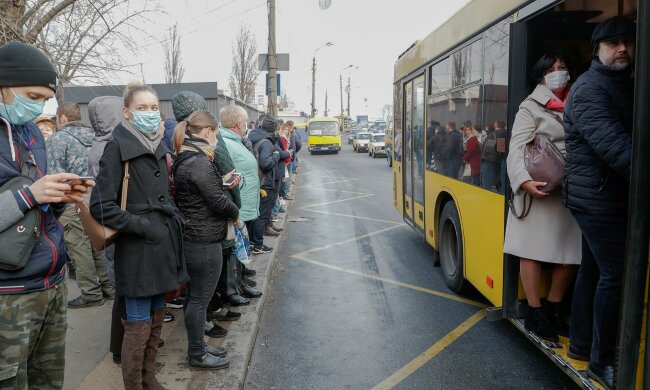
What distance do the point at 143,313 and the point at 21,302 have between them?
3.03 ft

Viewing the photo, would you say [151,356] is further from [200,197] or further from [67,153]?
[67,153]

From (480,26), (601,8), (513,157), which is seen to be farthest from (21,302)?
(601,8)

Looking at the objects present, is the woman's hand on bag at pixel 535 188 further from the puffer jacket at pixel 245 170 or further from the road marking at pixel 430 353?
the puffer jacket at pixel 245 170

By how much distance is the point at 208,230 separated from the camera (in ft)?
11.9

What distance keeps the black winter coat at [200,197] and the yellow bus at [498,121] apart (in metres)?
2.14

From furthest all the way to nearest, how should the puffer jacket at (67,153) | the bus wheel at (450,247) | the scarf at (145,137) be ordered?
the bus wheel at (450,247), the puffer jacket at (67,153), the scarf at (145,137)

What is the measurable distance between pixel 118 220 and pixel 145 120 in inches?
24.6

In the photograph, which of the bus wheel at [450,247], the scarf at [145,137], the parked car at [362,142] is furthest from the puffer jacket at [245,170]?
the parked car at [362,142]

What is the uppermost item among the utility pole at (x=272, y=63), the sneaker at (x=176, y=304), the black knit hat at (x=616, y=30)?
the utility pole at (x=272, y=63)

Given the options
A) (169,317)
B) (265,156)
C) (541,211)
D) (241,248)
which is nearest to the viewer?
(541,211)

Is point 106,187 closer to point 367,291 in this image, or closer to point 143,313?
point 143,313

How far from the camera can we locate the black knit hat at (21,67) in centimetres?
222

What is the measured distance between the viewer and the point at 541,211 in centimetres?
362

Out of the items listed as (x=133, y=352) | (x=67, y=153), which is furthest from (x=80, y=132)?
(x=133, y=352)
